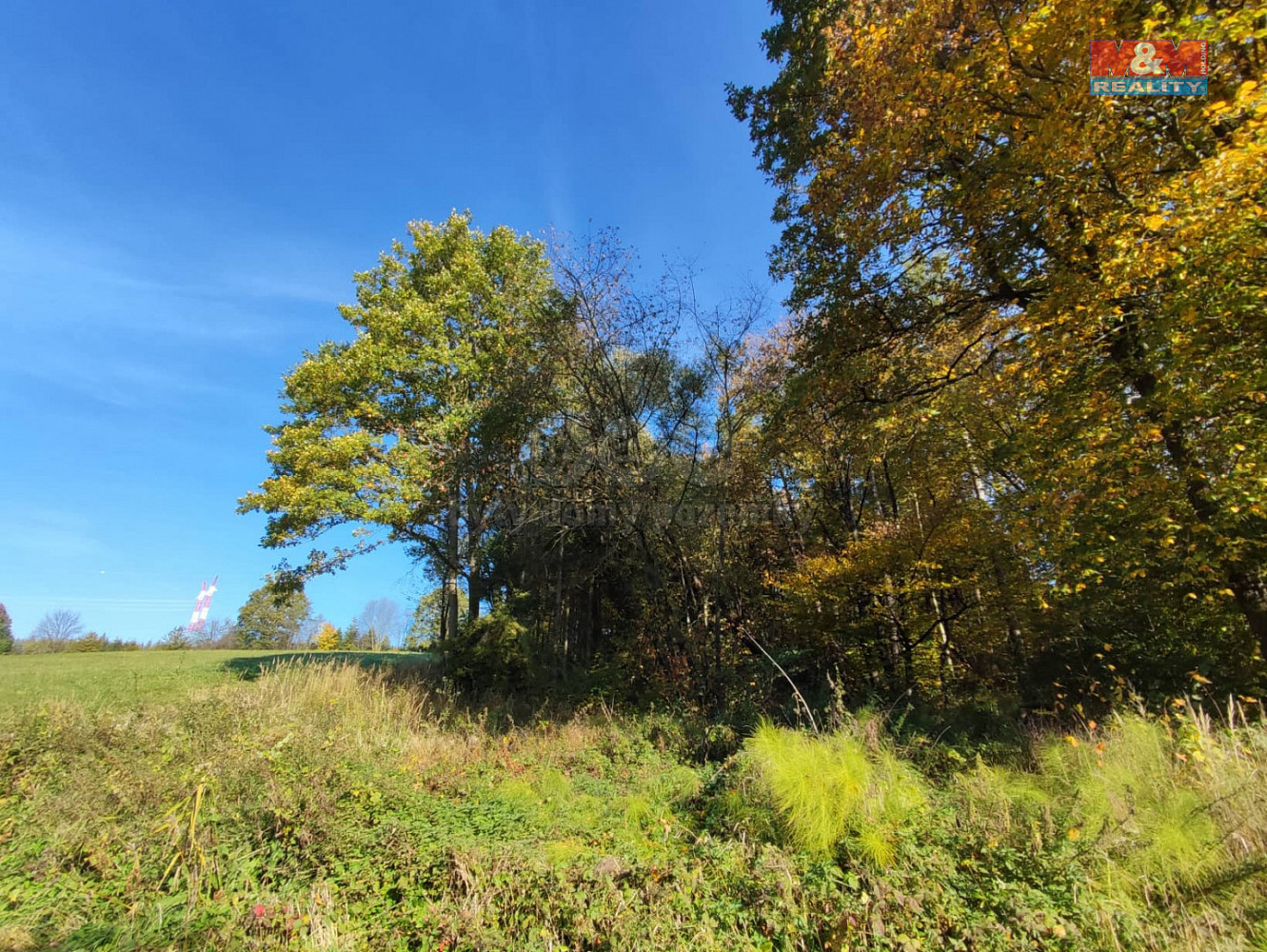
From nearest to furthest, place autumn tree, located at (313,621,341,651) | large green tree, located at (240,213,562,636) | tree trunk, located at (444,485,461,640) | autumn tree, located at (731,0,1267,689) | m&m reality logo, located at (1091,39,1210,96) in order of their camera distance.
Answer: autumn tree, located at (731,0,1267,689), m&m reality logo, located at (1091,39,1210,96), large green tree, located at (240,213,562,636), tree trunk, located at (444,485,461,640), autumn tree, located at (313,621,341,651)

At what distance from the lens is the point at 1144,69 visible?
4.39 metres

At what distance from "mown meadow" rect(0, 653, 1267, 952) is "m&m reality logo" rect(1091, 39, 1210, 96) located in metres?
5.37

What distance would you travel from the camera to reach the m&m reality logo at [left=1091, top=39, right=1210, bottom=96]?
170 inches

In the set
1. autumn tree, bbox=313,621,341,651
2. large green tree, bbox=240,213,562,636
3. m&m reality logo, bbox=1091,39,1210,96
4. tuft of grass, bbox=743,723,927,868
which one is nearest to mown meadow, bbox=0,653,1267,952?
tuft of grass, bbox=743,723,927,868

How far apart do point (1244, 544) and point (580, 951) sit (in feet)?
22.6

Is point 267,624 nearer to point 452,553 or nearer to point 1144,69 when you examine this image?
point 452,553

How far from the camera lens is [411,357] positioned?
46.8ft

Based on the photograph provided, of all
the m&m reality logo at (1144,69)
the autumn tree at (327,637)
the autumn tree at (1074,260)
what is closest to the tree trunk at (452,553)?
the autumn tree at (1074,260)

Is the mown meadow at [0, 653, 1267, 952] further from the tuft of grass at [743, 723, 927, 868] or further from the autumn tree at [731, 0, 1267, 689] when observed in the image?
the autumn tree at [731, 0, 1267, 689]

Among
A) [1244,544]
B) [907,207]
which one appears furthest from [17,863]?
[1244,544]

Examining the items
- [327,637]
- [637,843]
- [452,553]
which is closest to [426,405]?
[452,553]

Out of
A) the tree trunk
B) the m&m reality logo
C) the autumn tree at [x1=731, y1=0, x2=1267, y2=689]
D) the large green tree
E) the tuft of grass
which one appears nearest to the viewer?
the tuft of grass

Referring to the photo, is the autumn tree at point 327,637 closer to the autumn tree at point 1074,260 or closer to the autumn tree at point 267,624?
the autumn tree at point 267,624

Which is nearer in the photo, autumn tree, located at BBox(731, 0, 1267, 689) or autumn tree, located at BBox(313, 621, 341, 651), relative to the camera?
autumn tree, located at BBox(731, 0, 1267, 689)
